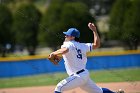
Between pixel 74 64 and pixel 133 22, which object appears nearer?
pixel 74 64

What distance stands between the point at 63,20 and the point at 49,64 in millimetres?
17567

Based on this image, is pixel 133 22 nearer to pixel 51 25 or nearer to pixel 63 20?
pixel 63 20

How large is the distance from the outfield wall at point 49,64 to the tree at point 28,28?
1808 centimetres

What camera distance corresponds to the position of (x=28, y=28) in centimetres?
4338

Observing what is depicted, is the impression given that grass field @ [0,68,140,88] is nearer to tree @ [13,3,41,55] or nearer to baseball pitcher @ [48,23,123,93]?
baseball pitcher @ [48,23,123,93]

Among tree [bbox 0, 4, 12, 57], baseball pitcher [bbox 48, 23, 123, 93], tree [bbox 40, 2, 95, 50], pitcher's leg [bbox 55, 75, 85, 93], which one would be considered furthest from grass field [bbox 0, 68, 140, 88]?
tree [bbox 0, 4, 12, 57]

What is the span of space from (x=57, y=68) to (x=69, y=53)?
599 inches

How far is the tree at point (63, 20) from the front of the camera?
4038 centimetres

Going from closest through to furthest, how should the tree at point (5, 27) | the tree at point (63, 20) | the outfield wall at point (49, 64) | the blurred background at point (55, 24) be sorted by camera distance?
the outfield wall at point (49, 64), the blurred background at point (55, 24), the tree at point (63, 20), the tree at point (5, 27)

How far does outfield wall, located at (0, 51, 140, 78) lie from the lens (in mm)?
23875

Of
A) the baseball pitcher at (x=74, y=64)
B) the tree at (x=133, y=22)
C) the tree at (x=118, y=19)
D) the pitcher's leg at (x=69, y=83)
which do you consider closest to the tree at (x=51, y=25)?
the tree at (x=118, y=19)

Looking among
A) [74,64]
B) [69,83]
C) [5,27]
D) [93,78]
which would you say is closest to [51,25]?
[5,27]

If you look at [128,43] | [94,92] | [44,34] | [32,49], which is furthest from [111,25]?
[94,92]

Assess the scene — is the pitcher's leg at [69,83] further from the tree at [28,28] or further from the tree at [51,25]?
the tree at [28,28]
